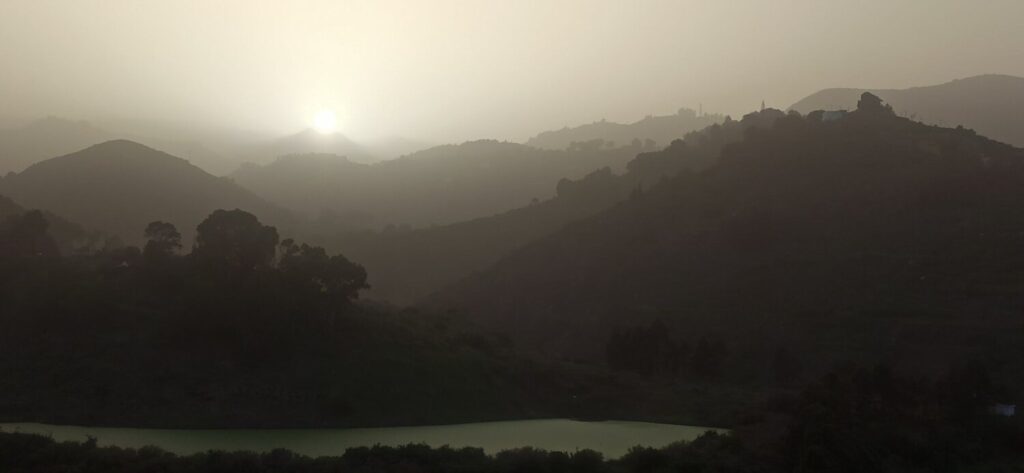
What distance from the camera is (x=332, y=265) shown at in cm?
5675

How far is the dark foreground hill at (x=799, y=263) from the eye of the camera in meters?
66.1

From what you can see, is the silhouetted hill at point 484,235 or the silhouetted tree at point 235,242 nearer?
the silhouetted tree at point 235,242

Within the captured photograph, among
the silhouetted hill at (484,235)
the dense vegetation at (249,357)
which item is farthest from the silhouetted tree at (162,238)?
the silhouetted hill at (484,235)

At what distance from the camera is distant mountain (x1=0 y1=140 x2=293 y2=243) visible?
13275 cm

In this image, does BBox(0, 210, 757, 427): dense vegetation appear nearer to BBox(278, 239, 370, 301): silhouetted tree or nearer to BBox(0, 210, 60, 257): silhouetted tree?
BBox(278, 239, 370, 301): silhouetted tree

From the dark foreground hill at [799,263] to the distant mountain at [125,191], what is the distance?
190 feet

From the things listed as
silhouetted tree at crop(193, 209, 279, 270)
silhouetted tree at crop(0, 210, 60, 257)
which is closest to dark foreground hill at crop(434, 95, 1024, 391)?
silhouetted tree at crop(193, 209, 279, 270)

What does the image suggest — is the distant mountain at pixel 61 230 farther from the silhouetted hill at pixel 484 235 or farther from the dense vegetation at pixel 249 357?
the silhouetted hill at pixel 484 235

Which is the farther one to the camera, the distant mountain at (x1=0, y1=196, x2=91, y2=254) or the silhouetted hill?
the silhouetted hill

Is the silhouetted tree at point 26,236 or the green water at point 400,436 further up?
the silhouetted tree at point 26,236

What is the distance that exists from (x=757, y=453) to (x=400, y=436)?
15028 mm

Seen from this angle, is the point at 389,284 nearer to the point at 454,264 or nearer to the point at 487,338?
the point at 454,264

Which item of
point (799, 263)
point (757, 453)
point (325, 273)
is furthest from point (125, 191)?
point (757, 453)

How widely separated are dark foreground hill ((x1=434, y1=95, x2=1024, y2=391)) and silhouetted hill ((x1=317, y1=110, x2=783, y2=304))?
14.4 metres
